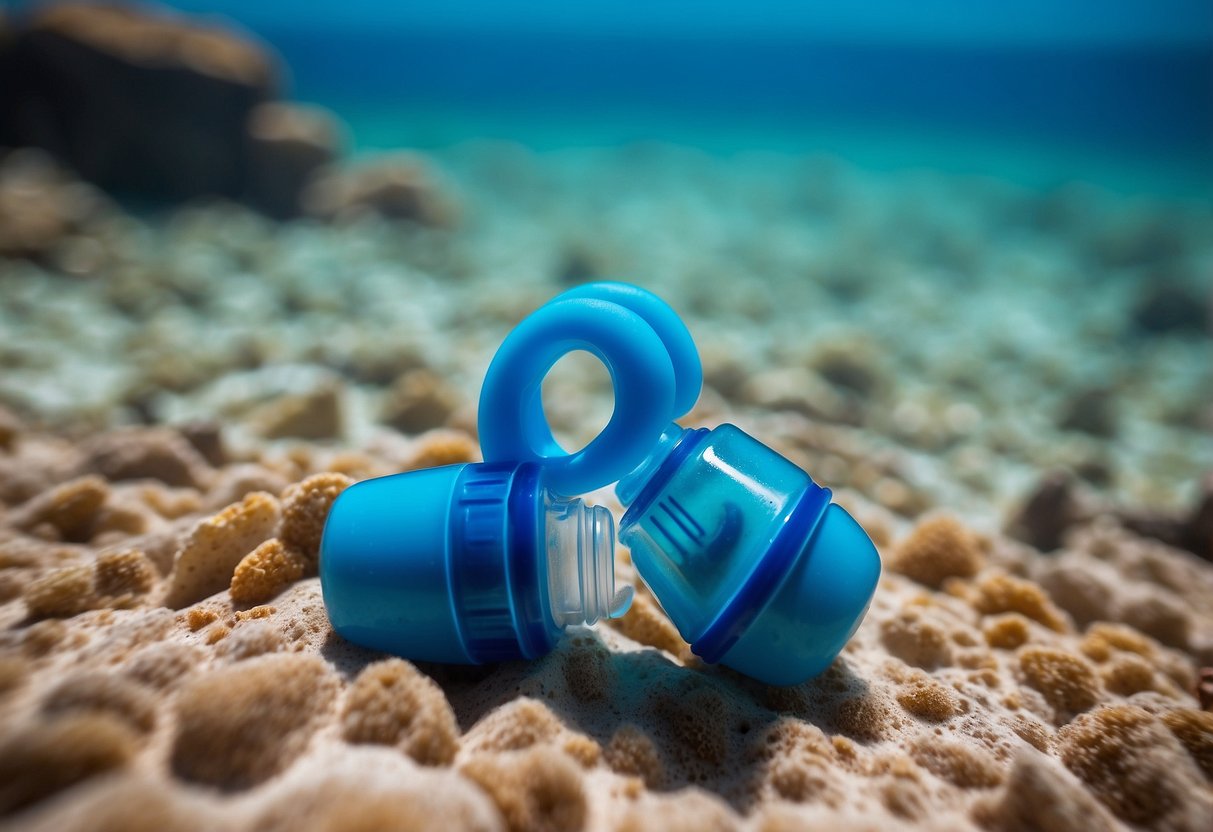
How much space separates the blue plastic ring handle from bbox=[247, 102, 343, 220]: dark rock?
849cm

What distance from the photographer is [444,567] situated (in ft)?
4.33

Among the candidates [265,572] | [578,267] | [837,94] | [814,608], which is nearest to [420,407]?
[265,572]

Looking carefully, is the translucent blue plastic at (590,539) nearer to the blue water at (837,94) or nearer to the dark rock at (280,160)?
the dark rock at (280,160)

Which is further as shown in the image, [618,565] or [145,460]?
[145,460]

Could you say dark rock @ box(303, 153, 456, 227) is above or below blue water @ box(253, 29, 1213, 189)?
below

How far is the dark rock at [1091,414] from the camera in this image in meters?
4.64

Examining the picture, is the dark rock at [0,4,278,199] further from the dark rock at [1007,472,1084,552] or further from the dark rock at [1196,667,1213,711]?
the dark rock at [1196,667,1213,711]

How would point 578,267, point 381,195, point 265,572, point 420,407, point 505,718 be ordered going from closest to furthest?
point 505,718 < point 265,572 < point 420,407 < point 578,267 < point 381,195

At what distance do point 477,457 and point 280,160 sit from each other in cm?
811

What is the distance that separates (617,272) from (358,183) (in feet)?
13.2

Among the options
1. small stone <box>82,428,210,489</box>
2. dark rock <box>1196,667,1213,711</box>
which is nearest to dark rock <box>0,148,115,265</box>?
small stone <box>82,428,210,489</box>

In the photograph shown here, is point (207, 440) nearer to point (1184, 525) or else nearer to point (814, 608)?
point (814, 608)

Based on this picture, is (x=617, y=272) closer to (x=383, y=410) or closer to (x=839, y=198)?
(x=383, y=410)

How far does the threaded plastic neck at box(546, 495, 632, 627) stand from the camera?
1.42m
